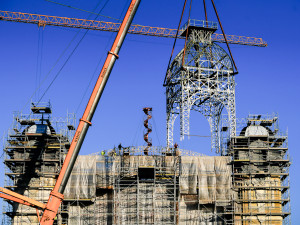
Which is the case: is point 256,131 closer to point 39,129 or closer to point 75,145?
point 39,129

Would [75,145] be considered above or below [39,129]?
below

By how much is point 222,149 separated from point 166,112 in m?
15.1

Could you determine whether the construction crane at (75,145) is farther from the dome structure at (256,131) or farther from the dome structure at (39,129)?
the dome structure at (256,131)

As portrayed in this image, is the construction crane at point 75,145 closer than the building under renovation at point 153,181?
Yes

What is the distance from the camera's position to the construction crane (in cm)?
5672

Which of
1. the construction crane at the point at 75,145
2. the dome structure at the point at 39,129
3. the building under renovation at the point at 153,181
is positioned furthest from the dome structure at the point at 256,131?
the construction crane at the point at 75,145

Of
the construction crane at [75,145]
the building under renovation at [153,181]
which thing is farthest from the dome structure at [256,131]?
the construction crane at [75,145]

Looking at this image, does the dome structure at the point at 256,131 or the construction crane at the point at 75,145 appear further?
the dome structure at the point at 256,131

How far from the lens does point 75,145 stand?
2275 inches

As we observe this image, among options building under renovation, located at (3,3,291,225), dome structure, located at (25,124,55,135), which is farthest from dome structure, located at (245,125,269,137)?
dome structure, located at (25,124,55,135)

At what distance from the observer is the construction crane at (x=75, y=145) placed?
5672 centimetres

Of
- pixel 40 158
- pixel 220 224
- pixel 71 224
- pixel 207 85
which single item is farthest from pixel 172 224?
pixel 207 85

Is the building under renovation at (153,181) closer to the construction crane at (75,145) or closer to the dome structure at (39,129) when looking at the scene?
the dome structure at (39,129)

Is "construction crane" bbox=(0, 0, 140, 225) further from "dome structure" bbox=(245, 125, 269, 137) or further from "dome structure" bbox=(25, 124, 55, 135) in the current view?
"dome structure" bbox=(245, 125, 269, 137)
